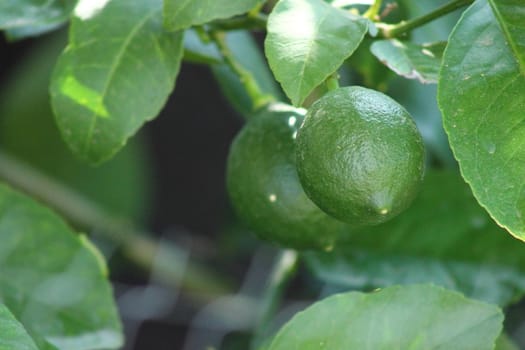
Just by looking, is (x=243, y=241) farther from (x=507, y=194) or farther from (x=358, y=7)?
(x=507, y=194)

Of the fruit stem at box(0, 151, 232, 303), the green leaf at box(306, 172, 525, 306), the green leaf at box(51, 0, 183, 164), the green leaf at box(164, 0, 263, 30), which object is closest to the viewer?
the green leaf at box(164, 0, 263, 30)

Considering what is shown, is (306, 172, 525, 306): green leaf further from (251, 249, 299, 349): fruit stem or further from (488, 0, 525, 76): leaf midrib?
(488, 0, 525, 76): leaf midrib

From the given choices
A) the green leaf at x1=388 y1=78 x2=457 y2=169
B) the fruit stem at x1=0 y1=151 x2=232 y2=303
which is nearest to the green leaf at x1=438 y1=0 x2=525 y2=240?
the green leaf at x1=388 y1=78 x2=457 y2=169

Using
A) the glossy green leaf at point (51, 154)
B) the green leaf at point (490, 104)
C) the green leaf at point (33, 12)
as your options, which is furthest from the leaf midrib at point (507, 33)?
the glossy green leaf at point (51, 154)

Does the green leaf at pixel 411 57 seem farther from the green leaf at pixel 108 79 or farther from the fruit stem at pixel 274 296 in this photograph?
the fruit stem at pixel 274 296

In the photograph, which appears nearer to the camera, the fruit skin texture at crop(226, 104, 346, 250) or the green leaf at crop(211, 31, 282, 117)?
the fruit skin texture at crop(226, 104, 346, 250)

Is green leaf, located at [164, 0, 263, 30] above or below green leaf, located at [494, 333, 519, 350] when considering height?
above

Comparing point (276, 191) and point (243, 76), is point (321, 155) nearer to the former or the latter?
point (276, 191)

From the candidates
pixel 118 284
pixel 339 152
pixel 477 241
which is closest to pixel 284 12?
pixel 339 152

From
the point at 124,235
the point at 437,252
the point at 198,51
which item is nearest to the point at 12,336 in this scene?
the point at 198,51
